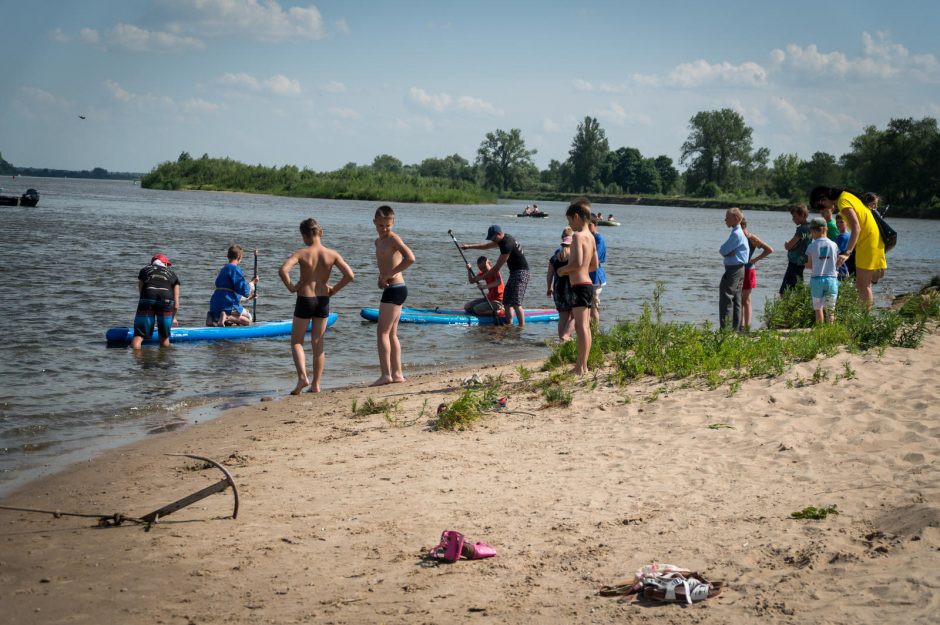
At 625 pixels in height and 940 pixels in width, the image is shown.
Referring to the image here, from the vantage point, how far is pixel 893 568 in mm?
4219

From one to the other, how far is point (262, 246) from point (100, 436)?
26767mm

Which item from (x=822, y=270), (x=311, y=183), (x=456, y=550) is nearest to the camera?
(x=456, y=550)

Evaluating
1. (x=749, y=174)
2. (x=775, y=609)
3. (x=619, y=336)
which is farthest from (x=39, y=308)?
(x=749, y=174)

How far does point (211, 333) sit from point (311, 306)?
4.60 m

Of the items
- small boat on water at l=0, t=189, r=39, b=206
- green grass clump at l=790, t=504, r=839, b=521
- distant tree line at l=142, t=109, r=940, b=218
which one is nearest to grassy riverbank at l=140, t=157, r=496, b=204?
distant tree line at l=142, t=109, r=940, b=218

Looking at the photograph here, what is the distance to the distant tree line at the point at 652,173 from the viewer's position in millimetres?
92062

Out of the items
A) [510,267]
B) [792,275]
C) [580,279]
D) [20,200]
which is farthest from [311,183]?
[580,279]

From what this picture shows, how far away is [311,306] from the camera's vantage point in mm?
9492

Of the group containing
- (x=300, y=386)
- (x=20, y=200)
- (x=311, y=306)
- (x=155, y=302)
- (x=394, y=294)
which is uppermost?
(x=20, y=200)

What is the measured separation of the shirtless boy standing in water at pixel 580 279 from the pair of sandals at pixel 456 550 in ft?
14.1

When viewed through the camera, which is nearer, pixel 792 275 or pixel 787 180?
pixel 792 275

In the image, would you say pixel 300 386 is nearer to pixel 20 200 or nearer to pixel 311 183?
pixel 20 200

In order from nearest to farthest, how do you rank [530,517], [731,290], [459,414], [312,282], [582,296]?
[530,517] < [459,414] < [582,296] < [312,282] < [731,290]

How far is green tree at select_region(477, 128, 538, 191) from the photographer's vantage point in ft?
511
